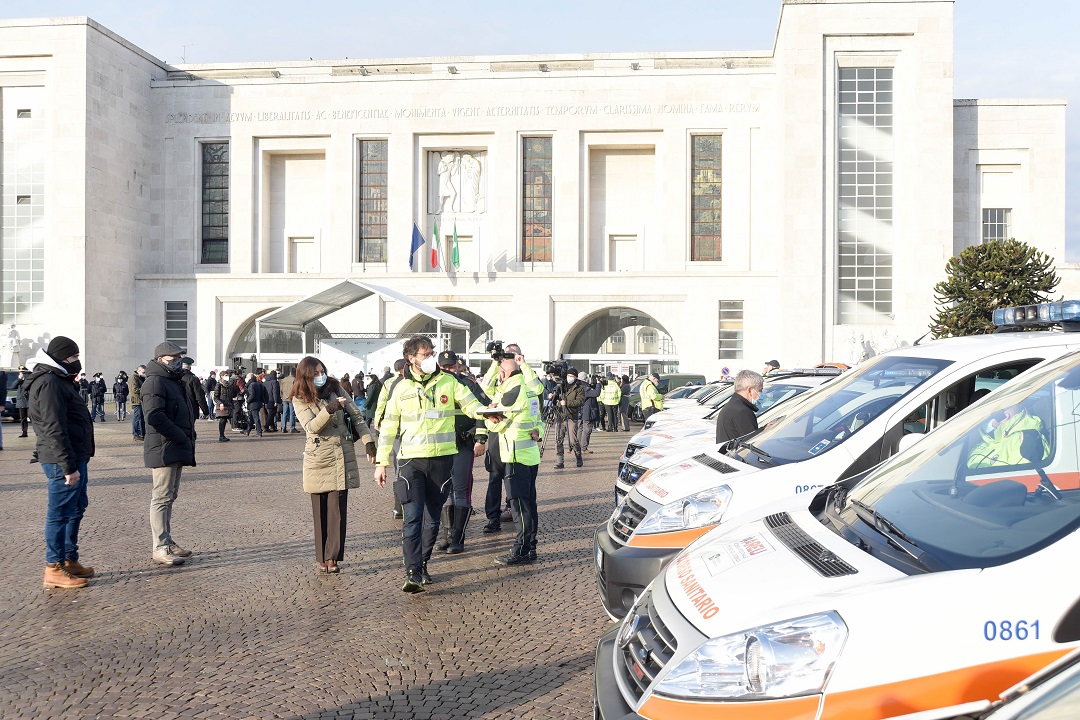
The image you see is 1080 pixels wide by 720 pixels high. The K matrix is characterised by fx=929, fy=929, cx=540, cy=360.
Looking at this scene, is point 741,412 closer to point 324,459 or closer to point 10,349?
point 324,459

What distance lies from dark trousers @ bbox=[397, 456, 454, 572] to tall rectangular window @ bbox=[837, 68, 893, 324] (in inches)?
1487

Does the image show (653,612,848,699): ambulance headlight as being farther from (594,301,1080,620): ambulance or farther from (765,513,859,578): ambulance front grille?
(594,301,1080,620): ambulance

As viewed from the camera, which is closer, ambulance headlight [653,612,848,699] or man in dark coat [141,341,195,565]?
ambulance headlight [653,612,848,699]

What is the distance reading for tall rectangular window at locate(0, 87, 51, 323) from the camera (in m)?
44.2

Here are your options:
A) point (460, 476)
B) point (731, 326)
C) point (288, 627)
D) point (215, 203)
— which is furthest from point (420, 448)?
point (215, 203)

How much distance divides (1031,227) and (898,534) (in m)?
48.8

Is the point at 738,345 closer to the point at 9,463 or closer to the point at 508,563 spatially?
the point at 9,463

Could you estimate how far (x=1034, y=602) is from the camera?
2.39 meters

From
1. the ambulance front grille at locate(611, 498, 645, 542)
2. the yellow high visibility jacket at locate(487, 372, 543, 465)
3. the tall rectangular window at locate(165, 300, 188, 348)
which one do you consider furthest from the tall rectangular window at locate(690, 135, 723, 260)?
the ambulance front grille at locate(611, 498, 645, 542)

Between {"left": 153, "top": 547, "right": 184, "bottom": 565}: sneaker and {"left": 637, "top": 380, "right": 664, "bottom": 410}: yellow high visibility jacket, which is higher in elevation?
{"left": 637, "top": 380, "right": 664, "bottom": 410}: yellow high visibility jacket

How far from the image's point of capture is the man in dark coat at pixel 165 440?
25.5ft

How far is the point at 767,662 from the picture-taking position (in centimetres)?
248

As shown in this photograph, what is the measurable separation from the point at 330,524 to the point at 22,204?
44420 millimetres

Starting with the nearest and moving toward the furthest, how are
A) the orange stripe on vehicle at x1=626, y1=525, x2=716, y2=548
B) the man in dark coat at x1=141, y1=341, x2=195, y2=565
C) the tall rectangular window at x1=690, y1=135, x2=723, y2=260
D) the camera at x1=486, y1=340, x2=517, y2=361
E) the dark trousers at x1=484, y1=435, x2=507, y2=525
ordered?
the orange stripe on vehicle at x1=626, y1=525, x2=716, y2=548, the man in dark coat at x1=141, y1=341, x2=195, y2=565, the camera at x1=486, y1=340, x2=517, y2=361, the dark trousers at x1=484, y1=435, x2=507, y2=525, the tall rectangular window at x1=690, y1=135, x2=723, y2=260
